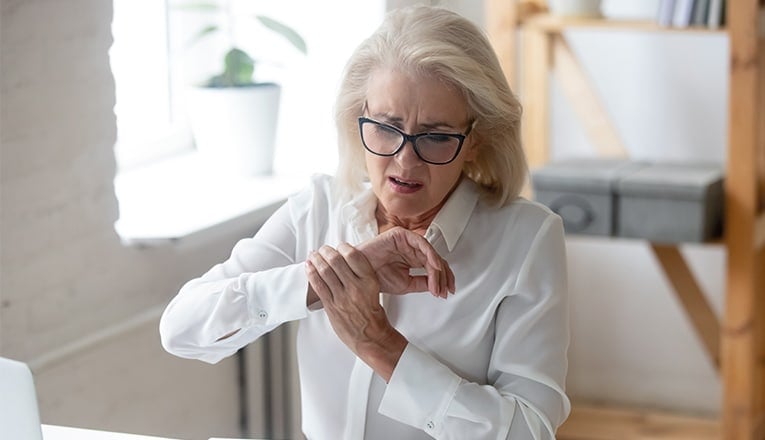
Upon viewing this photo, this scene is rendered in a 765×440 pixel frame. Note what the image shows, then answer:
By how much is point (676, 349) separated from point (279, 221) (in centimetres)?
239

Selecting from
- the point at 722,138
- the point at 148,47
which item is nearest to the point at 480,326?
the point at 148,47

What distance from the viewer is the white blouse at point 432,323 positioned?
1636 millimetres

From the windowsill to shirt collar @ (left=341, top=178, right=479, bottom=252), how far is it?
82cm

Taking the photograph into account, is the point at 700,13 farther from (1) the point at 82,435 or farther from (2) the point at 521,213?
(1) the point at 82,435

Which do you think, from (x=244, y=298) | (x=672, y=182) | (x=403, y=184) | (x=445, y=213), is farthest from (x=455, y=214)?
(x=672, y=182)

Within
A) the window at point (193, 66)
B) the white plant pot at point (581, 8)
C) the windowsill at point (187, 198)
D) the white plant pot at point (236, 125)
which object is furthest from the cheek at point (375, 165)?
the white plant pot at point (581, 8)

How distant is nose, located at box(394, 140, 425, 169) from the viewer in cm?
170

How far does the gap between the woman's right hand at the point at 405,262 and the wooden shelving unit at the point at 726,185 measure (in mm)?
1774

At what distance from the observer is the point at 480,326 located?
1.77 metres

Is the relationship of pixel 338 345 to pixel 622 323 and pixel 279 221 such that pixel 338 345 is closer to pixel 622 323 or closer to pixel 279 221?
pixel 279 221

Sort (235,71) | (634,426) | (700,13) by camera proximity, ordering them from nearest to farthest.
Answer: (235,71)
(700,13)
(634,426)

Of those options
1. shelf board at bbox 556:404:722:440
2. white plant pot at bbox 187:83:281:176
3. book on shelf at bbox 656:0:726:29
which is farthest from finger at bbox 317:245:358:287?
shelf board at bbox 556:404:722:440

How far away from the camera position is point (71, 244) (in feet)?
Answer: 7.92

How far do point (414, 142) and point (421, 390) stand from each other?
345 mm
